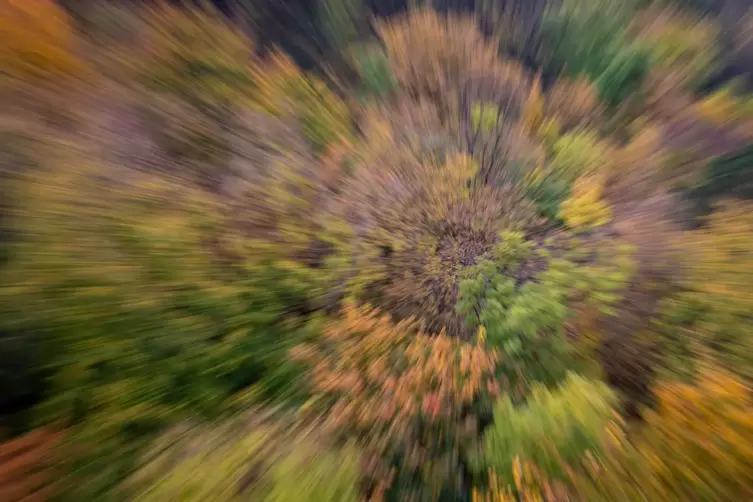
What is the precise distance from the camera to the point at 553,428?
1383 millimetres

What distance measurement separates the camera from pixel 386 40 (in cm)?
177

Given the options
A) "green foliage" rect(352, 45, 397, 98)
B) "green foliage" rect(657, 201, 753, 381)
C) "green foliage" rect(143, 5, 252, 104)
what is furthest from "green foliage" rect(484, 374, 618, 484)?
"green foliage" rect(143, 5, 252, 104)

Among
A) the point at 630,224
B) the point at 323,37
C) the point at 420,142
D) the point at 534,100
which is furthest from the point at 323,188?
the point at 630,224

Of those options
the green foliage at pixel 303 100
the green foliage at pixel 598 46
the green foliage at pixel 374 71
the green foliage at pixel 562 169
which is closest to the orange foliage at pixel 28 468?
the green foliage at pixel 303 100

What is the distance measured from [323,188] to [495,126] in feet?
2.81

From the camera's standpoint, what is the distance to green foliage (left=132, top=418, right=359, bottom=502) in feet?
3.76

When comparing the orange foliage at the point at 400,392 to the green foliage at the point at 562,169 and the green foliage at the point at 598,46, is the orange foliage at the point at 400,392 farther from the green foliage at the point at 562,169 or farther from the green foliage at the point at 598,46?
the green foliage at the point at 598,46

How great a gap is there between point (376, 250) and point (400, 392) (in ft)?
1.91

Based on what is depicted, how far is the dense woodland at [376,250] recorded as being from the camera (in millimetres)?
1133

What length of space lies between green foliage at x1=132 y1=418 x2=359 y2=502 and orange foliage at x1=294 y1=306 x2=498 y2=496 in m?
0.11

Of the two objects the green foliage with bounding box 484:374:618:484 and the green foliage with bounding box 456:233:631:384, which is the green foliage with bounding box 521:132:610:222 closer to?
the green foliage with bounding box 456:233:631:384

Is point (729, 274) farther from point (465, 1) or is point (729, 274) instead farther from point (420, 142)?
point (465, 1)

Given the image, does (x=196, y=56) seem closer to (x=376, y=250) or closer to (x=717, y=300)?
(x=376, y=250)

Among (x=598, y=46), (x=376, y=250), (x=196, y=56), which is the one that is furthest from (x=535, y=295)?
(x=196, y=56)
